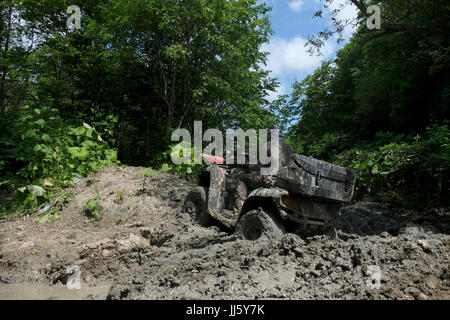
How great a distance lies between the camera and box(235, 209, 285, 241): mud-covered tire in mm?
4051

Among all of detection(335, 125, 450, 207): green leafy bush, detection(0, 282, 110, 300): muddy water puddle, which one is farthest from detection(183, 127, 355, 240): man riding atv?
detection(335, 125, 450, 207): green leafy bush

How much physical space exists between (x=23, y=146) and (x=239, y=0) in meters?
8.66

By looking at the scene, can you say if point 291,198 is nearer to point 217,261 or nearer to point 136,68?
point 217,261

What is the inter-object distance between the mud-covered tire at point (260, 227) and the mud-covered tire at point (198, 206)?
136 centimetres

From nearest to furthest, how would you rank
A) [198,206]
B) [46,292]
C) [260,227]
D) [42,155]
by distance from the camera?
[46,292], [260,227], [198,206], [42,155]

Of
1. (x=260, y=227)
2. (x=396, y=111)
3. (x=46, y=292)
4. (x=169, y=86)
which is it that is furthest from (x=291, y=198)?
(x=169, y=86)

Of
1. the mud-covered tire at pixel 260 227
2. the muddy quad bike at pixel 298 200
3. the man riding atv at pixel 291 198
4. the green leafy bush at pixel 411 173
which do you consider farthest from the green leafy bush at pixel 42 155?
the green leafy bush at pixel 411 173

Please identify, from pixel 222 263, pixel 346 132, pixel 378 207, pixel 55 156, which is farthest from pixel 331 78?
pixel 222 263

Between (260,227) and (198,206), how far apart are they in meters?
2.05

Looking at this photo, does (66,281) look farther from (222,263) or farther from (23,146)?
(23,146)

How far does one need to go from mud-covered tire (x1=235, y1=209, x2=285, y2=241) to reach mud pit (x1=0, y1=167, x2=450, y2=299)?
0.17 m

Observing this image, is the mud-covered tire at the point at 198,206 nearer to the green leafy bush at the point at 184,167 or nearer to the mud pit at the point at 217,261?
the mud pit at the point at 217,261

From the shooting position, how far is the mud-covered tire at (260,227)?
4.05 meters

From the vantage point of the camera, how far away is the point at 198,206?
596cm
